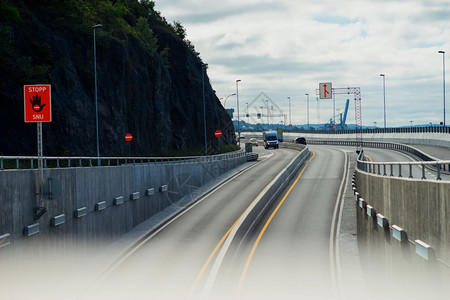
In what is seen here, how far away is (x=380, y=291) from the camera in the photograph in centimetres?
1730

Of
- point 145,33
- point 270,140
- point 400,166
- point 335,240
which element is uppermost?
point 145,33

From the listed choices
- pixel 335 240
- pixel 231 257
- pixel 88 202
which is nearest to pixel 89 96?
pixel 88 202

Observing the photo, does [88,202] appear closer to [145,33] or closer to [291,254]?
[291,254]

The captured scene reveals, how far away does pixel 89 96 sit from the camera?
52.9m

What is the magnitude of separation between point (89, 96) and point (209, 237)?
27.9m

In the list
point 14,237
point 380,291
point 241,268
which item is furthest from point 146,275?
point 380,291

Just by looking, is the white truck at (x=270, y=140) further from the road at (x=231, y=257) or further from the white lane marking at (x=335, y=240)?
the road at (x=231, y=257)

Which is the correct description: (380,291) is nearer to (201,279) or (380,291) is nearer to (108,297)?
(201,279)

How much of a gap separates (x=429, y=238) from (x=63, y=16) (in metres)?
50.8

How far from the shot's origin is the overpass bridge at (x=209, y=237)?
14508 mm

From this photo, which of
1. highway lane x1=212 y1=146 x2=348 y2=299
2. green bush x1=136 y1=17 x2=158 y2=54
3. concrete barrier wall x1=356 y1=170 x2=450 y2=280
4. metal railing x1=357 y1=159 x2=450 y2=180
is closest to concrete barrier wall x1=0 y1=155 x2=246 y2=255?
highway lane x1=212 y1=146 x2=348 y2=299

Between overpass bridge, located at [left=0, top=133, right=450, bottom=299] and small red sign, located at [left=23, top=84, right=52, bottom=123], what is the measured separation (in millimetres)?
1953

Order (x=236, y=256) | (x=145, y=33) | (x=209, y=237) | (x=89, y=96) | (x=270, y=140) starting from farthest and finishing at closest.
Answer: (x=270, y=140) → (x=145, y=33) → (x=89, y=96) → (x=209, y=237) → (x=236, y=256)

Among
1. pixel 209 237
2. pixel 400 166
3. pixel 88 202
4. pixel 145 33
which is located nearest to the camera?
pixel 400 166
